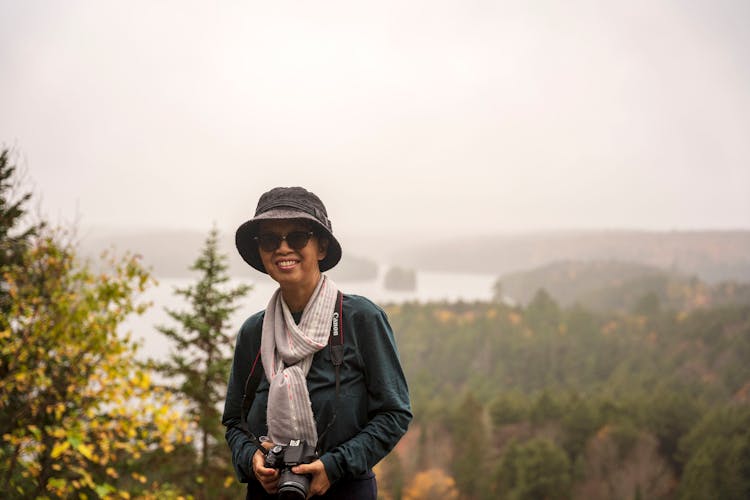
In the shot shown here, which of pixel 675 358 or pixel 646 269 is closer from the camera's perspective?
pixel 675 358

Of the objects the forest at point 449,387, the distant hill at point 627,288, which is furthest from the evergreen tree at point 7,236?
the distant hill at point 627,288

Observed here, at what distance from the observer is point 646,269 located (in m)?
189

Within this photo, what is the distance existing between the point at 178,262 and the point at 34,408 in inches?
2172

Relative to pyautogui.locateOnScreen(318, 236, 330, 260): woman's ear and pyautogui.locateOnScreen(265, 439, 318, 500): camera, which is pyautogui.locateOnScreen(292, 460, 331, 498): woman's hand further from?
pyautogui.locateOnScreen(318, 236, 330, 260): woman's ear

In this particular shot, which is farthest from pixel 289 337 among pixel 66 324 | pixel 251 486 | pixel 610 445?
pixel 610 445

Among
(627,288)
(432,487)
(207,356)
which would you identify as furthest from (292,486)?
(627,288)

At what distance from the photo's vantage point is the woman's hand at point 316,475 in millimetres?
2174

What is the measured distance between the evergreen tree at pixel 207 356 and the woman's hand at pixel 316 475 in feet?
32.3

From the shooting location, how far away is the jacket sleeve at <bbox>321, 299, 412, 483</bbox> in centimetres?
222

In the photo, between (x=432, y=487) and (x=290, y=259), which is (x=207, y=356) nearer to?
(x=290, y=259)

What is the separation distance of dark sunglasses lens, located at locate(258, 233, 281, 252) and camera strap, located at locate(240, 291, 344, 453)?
1.17ft

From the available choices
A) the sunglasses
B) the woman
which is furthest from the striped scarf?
the sunglasses

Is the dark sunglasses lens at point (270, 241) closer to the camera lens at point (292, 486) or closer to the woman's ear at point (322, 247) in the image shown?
the woman's ear at point (322, 247)

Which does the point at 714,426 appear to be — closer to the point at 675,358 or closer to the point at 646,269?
the point at 675,358
